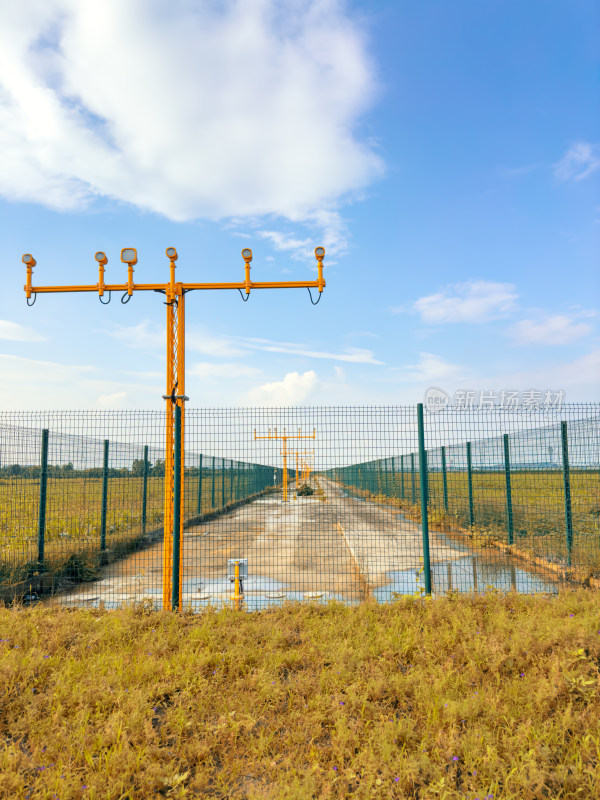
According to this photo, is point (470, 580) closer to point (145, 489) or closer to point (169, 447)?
point (169, 447)

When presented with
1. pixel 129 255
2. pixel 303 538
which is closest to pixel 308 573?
pixel 303 538

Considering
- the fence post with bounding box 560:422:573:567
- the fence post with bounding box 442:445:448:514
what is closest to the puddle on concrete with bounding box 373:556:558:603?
the fence post with bounding box 560:422:573:567

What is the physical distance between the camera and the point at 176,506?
7.13m

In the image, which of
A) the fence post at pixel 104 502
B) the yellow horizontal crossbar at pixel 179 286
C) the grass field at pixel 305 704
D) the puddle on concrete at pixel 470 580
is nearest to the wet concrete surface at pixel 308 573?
the puddle on concrete at pixel 470 580

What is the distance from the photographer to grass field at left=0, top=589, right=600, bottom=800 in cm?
337

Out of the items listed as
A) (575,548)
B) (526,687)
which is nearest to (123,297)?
(526,687)

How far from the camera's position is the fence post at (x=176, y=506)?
22.4 ft

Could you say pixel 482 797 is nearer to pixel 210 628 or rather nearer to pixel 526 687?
pixel 526 687

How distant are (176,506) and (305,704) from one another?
3.56m

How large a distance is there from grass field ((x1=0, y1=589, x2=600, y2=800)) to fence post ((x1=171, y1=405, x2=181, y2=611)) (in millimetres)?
640

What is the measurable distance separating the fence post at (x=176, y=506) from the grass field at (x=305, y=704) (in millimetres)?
640

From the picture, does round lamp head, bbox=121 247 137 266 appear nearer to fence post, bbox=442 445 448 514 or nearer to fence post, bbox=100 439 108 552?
fence post, bbox=100 439 108 552

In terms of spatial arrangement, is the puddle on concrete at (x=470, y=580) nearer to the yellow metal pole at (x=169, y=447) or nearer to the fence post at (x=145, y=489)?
the yellow metal pole at (x=169, y=447)

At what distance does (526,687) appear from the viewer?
437 cm
